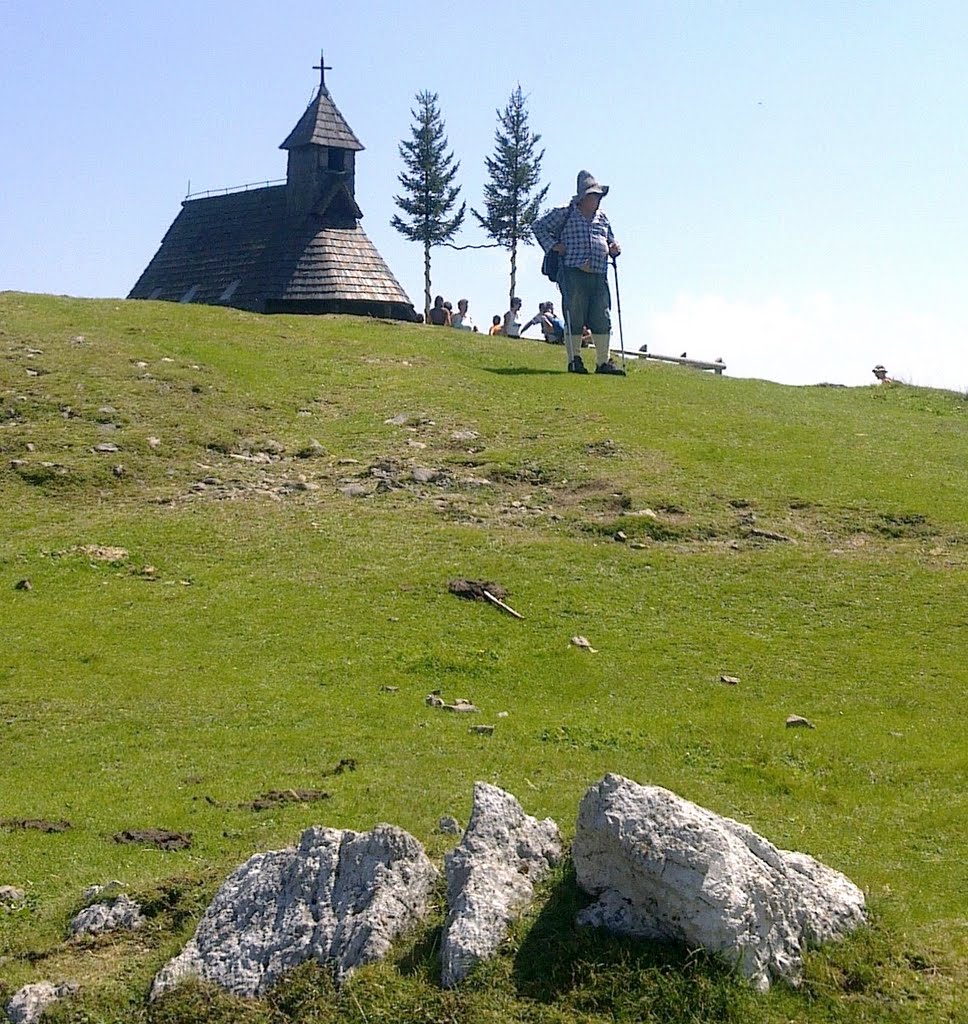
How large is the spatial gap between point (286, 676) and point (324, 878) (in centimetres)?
569

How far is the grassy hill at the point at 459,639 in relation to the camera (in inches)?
285

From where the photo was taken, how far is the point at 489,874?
7168 mm

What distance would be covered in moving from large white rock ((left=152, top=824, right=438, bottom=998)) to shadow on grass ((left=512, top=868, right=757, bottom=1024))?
2.32 ft

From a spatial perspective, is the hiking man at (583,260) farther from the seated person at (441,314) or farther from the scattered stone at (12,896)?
the scattered stone at (12,896)

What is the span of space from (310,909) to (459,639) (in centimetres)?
671

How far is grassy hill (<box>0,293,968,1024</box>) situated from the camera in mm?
7242

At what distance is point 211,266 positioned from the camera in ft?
164

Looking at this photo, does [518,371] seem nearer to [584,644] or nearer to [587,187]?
[587,187]

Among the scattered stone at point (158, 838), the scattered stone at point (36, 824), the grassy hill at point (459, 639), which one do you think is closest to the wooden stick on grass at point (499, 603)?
the grassy hill at point (459, 639)

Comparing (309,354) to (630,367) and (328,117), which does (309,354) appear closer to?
(630,367)

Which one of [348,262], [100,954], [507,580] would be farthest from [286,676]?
[348,262]

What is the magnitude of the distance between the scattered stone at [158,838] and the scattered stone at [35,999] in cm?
220

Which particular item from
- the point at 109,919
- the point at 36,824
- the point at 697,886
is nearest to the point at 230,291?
the point at 36,824

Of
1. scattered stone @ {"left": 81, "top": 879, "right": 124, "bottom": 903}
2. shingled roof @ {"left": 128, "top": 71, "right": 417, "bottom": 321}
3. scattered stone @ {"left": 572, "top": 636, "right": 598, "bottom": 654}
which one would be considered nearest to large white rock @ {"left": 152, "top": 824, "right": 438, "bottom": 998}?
scattered stone @ {"left": 81, "top": 879, "right": 124, "bottom": 903}
